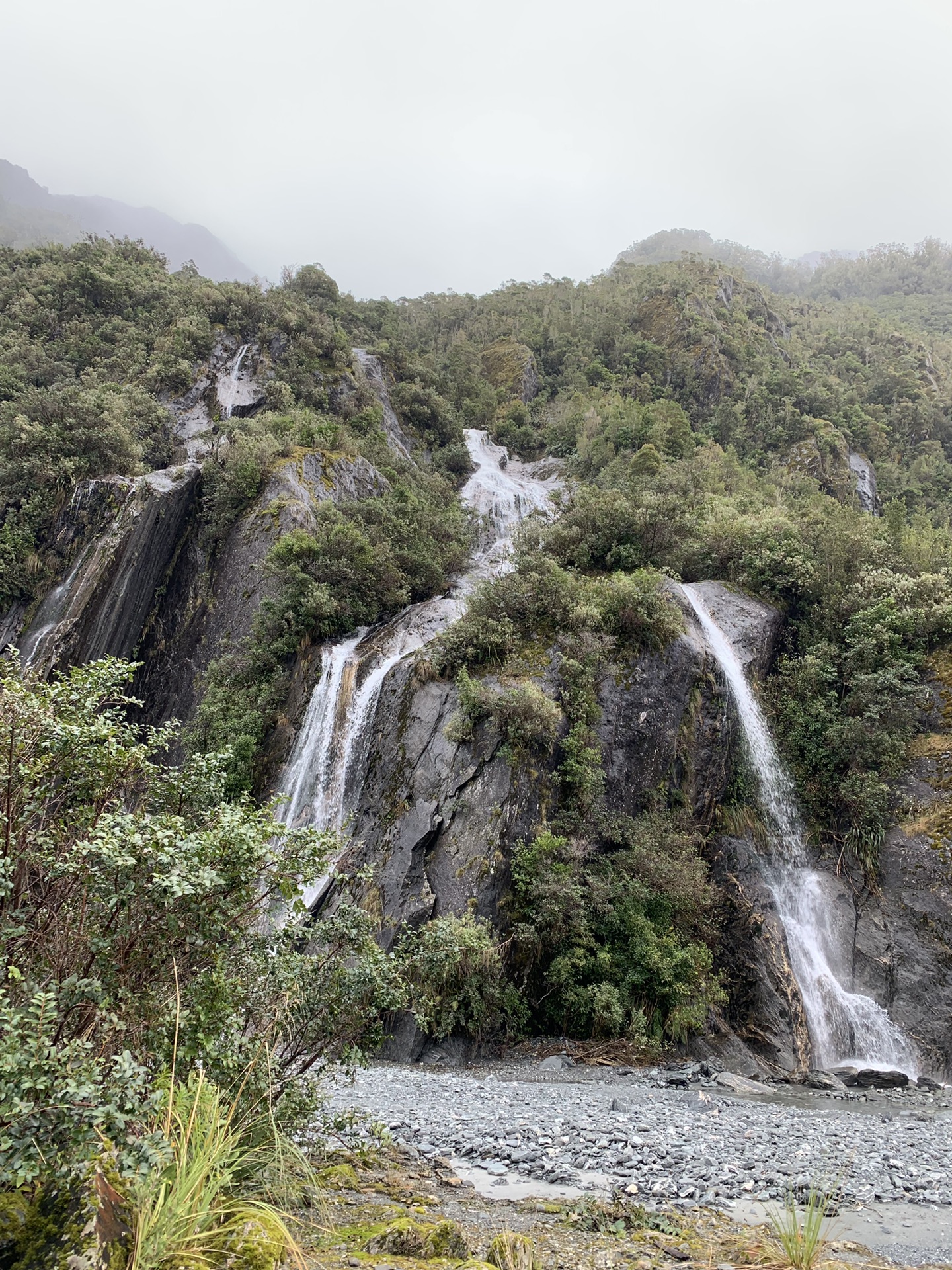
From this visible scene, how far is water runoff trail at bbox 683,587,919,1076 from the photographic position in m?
12.9

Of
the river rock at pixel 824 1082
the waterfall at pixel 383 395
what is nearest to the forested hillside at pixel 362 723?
the river rock at pixel 824 1082

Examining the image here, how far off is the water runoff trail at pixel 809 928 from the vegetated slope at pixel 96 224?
82.8m

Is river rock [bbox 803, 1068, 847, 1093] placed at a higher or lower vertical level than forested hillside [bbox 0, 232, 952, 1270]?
lower

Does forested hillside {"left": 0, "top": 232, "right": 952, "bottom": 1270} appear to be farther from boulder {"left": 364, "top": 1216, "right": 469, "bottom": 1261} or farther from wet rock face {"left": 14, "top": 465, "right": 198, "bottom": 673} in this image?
boulder {"left": 364, "top": 1216, "right": 469, "bottom": 1261}

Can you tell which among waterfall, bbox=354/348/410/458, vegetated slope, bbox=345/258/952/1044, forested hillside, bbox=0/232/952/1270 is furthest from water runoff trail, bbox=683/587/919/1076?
waterfall, bbox=354/348/410/458

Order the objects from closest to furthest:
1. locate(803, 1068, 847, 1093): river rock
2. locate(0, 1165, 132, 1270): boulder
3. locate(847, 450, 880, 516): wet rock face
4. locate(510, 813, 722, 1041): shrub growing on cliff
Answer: locate(0, 1165, 132, 1270): boulder
locate(803, 1068, 847, 1093): river rock
locate(510, 813, 722, 1041): shrub growing on cliff
locate(847, 450, 880, 516): wet rock face

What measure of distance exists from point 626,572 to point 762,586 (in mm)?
4624

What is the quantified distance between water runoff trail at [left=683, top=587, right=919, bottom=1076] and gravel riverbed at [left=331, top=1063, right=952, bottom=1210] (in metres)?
2.29

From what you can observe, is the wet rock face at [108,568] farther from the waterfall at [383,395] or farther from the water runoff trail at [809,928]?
the water runoff trail at [809,928]

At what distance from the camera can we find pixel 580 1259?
13.6 feet

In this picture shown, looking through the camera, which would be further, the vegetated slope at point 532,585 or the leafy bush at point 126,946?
the vegetated slope at point 532,585

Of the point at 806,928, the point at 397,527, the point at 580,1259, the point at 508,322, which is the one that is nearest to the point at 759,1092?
the point at 806,928

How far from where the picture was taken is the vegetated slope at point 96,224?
84.2 metres

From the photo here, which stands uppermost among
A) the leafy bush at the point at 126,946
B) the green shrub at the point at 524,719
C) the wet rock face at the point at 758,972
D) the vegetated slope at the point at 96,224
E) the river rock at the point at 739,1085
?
the vegetated slope at the point at 96,224
